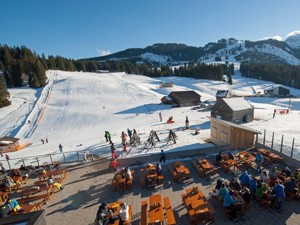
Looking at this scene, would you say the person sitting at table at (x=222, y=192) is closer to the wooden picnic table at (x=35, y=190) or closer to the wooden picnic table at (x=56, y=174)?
the wooden picnic table at (x=35, y=190)

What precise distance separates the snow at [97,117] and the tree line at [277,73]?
69573 mm

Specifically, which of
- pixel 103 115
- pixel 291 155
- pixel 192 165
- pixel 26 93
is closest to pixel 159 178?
pixel 192 165

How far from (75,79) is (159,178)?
3005 inches

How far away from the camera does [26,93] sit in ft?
211

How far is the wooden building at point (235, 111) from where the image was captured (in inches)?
1258

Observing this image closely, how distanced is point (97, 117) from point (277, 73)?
12472 centimetres

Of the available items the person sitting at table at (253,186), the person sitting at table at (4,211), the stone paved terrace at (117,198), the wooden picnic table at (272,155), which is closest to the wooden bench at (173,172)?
the stone paved terrace at (117,198)

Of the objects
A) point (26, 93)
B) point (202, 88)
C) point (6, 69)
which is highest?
point (6, 69)

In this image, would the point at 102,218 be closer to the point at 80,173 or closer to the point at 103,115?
the point at 80,173

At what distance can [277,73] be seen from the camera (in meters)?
122

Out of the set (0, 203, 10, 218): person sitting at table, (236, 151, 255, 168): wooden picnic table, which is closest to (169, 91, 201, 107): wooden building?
(236, 151, 255, 168): wooden picnic table

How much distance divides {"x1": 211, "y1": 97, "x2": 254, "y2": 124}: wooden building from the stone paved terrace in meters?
21.1

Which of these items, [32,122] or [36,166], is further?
[32,122]

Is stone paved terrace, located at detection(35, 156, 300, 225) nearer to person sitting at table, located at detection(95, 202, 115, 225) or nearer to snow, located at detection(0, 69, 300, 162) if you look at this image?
person sitting at table, located at detection(95, 202, 115, 225)
